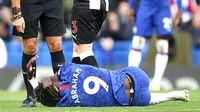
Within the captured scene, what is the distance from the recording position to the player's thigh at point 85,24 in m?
9.09

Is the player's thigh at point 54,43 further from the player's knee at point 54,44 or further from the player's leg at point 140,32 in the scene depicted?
the player's leg at point 140,32

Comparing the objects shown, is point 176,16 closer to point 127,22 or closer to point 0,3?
point 127,22

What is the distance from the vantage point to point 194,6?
56.1 ft

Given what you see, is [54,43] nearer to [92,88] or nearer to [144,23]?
[92,88]

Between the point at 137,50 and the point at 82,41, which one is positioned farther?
the point at 137,50

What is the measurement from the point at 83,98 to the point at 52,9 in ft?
5.02

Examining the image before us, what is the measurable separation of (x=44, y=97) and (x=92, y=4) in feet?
5.36

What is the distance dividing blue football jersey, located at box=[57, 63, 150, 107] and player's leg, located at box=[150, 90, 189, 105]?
9.0 inches

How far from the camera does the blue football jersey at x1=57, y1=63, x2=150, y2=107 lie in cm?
775

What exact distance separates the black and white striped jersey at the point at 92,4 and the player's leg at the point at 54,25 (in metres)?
0.26

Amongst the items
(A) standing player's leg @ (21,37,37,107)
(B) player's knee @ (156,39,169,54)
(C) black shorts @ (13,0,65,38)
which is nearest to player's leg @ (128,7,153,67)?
(B) player's knee @ (156,39,169,54)

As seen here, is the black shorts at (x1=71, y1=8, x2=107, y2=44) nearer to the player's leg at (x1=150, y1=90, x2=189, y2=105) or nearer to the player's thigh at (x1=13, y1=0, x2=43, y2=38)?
the player's thigh at (x1=13, y1=0, x2=43, y2=38)

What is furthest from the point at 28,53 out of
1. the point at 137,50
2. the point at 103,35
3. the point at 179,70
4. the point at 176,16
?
the point at 103,35

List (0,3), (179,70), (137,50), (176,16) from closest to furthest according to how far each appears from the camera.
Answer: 1. (137,50)
2. (176,16)
3. (179,70)
4. (0,3)
